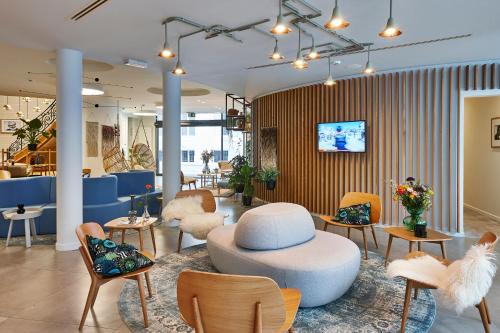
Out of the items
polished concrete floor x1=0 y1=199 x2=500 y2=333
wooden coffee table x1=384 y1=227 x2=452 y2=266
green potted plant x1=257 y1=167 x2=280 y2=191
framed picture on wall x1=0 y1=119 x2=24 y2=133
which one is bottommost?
polished concrete floor x1=0 y1=199 x2=500 y2=333

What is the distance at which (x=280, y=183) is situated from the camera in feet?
29.3

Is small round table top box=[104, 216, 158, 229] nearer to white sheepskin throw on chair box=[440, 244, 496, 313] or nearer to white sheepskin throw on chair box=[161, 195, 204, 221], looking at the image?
white sheepskin throw on chair box=[161, 195, 204, 221]

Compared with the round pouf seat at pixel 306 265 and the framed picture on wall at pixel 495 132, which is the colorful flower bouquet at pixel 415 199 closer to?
→ the round pouf seat at pixel 306 265

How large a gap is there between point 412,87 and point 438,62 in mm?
600

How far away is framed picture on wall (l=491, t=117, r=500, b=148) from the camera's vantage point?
7.04 meters

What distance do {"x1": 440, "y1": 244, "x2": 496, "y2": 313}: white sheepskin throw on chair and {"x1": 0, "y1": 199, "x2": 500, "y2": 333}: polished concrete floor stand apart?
53 cm

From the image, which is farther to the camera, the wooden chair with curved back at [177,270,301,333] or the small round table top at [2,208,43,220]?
the small round table top at [2,208,43,220]

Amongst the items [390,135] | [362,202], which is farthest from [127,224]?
[390,135]

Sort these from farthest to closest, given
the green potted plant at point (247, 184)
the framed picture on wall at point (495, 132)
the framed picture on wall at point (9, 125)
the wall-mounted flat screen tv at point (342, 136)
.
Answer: the framed picture on wall at point (9, 125) → the green potted plant at point (247, 184) → the framed picture on wall at point (495, 132) → the wall-mounted flat screen tv at point (342, 136)

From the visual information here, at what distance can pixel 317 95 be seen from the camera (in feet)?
25.3

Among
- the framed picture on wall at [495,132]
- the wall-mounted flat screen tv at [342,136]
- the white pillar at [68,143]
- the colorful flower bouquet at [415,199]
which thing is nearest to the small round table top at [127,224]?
the white pillar at [68,143]

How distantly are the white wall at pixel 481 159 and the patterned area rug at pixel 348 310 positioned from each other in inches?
195

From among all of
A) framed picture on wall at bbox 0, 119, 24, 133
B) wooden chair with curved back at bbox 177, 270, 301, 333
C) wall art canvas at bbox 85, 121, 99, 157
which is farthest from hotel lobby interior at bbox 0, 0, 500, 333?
framed picture on wall at bbox 0, 119, 24, 133

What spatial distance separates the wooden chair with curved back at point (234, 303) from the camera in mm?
1838
